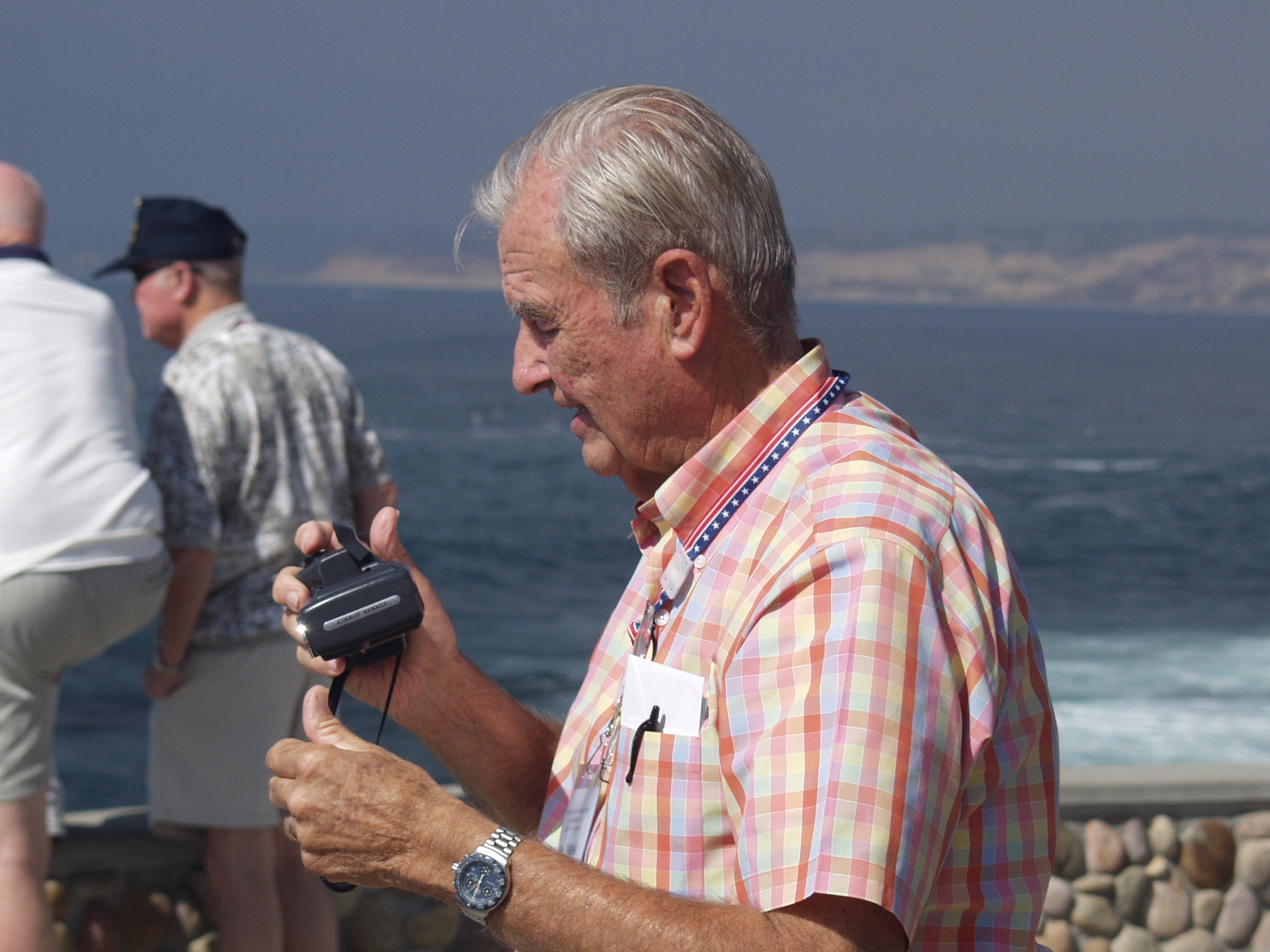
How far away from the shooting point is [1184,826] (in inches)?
149

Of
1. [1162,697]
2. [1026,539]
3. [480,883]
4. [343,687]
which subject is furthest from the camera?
[1026,539]

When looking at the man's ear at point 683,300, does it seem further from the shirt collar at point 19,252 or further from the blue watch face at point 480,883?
the shirt collar at point 19,252

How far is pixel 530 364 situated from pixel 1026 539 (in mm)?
26796

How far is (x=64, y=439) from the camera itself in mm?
3094

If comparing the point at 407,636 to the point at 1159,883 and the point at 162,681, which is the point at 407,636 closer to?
the point at 162,681

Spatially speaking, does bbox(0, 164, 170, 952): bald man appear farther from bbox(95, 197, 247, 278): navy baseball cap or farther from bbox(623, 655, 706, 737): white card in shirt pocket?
bbox(623, 655, 706, 737): white card in shirt pocket

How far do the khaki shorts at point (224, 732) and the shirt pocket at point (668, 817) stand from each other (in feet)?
6.84

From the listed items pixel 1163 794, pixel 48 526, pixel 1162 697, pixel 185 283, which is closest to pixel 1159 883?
pixel 1163 794

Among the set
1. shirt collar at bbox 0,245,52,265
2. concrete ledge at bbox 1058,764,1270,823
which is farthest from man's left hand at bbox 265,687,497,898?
concrete ledge at bbox 1058,764,1270,823

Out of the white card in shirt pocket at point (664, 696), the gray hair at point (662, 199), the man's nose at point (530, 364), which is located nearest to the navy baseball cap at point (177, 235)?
the man's nose at point (530, 364)

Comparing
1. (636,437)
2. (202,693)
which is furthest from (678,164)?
(202,693)

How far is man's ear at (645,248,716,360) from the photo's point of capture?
5.42 feet

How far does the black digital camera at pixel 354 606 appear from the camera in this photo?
1.92m

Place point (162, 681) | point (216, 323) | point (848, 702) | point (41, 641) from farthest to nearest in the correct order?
point (216, 323) → point (162, 681) → point (41, 641) → point (848, 702)
